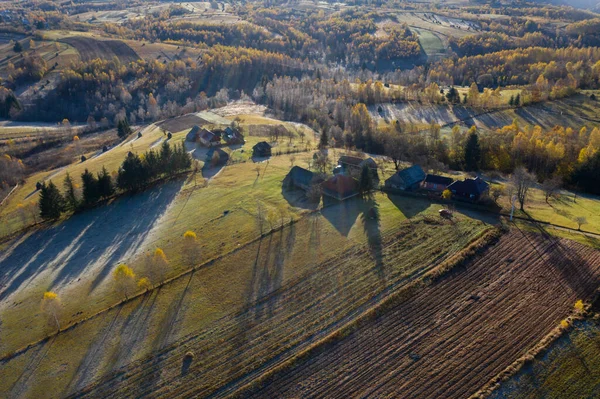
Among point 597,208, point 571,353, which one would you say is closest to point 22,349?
point 571,353

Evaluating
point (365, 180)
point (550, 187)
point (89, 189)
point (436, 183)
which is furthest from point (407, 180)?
point (89, 189)

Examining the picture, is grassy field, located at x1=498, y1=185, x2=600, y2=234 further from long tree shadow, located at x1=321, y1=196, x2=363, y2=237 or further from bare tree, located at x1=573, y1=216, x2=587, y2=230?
long tree shadow, located at x1=321, y1=196, x2=363, y2=237

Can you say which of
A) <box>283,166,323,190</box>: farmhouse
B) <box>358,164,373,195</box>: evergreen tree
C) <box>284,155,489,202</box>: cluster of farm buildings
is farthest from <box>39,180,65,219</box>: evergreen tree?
<box>358,164,373,195</box>: evergreen tree

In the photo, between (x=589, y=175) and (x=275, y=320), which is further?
(x=589, y=175)

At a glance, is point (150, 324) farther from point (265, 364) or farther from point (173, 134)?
point (173, 134)

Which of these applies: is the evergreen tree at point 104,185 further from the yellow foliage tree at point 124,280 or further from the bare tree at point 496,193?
the bare tree at point 496,193

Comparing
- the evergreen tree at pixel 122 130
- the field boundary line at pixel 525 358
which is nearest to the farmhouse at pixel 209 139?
the evergreen tree at pixel 122 130

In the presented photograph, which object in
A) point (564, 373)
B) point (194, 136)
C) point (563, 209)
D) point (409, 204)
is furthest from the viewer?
point (194, 136)

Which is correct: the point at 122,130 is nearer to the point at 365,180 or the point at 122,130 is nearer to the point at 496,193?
the point at 365,180
